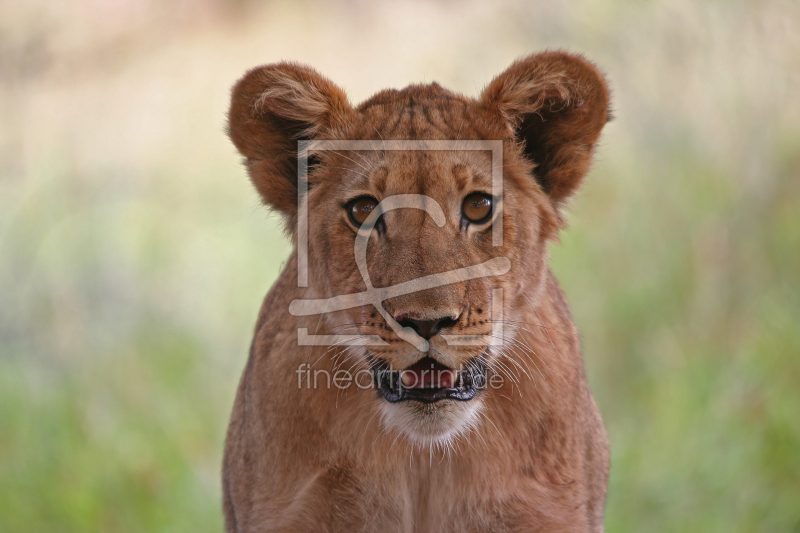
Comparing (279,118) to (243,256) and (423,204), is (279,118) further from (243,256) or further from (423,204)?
(243,256)

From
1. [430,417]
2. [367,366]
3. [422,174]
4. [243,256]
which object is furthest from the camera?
[243,256]

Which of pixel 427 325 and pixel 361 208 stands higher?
pixel 361 208

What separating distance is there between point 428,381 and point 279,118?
1114 mm

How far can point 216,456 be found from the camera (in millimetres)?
6328

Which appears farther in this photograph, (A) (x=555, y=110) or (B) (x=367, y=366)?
(A) (x=555, y=110)

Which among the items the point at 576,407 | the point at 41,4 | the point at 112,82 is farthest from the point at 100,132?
the point at 576,407

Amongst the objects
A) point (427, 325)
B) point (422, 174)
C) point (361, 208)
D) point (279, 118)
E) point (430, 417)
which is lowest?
point (430, 417)

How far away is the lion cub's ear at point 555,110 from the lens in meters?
3.14

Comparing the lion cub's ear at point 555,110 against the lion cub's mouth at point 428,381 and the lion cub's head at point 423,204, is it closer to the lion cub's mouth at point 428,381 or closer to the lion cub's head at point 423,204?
the lion cub's head at point 423,204

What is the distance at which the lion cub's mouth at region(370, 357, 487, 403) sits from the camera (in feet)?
9.31

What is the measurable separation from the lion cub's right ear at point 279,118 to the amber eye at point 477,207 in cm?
62

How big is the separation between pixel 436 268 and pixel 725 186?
4.86 metres

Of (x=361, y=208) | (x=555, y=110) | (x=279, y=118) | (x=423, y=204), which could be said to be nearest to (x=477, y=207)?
(x=423, y=204)

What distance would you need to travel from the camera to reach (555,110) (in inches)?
128
